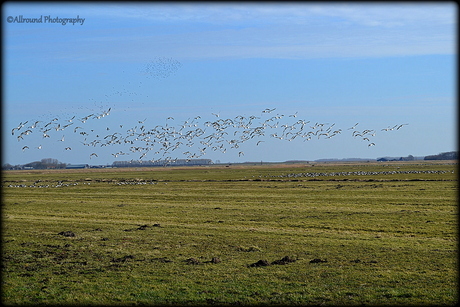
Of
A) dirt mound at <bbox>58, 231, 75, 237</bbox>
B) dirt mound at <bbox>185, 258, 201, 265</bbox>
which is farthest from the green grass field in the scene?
dirt mound at <bbox>58, 231, 75, 237</bbox>

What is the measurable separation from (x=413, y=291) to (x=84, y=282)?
9.44m

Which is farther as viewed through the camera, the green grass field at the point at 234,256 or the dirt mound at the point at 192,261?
the dirt mound at the point at 192,261

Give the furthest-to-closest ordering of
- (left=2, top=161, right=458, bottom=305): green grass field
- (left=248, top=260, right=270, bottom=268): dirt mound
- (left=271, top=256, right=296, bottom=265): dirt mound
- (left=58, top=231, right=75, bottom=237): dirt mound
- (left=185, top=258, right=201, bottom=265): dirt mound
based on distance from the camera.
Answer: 1. (left=58, top=231, right=75, bottom=237): dirt mound
2. (left=185, top=258, right=201, bottom=265): dirt mound
3. (left=271, top=256, right=296, bottom=265): dirt mound
4. (left=248, top=260, right=270, bottom=268): dirt mound
5. (left=2, top=161, right=458, bottom=305): green grass field

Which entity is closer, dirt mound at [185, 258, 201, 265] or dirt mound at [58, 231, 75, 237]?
dirt mound at [185, 258, 201, 265]

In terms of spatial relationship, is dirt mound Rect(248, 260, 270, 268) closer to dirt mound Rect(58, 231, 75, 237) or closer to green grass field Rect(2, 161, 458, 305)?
green grass field Rect(2, 161, 458, 305)

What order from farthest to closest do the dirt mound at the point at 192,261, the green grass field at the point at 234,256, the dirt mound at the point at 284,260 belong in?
the dirt mound at the point at 192,261
the dirt mound at the point at 284,260
the green grass field at the point at 234,256

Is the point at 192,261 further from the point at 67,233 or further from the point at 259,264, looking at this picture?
the point at 67,233

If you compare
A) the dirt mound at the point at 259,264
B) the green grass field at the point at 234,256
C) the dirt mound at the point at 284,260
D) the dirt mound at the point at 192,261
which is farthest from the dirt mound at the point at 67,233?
the dirt mound at the point at 284,260

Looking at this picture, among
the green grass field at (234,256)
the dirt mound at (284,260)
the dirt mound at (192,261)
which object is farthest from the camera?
the dirt mound at (192,261)

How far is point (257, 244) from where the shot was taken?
68.4ft

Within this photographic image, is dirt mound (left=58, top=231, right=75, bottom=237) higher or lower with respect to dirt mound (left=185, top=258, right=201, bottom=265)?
higher

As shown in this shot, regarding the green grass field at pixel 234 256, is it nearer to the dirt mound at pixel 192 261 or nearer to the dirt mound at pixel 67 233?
the dirt mound at pixel 192 261

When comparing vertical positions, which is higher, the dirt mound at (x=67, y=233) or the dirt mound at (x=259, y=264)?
the dirt mound at (x=67, y=233)

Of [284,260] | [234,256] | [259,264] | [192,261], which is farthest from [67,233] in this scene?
[284,260]
